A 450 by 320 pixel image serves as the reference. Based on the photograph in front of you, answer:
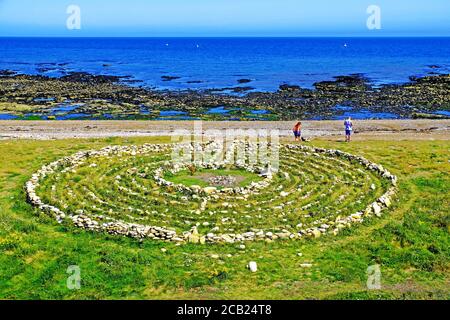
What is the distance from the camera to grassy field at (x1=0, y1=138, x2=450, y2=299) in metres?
15.3

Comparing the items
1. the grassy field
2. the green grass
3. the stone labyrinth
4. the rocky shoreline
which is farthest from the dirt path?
the grassy field

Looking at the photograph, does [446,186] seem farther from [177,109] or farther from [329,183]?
[177,109]

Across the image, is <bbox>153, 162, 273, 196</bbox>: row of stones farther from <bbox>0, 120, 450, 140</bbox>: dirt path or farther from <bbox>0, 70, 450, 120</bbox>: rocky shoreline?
<bbox>0, 70, 450, 120</bbox>: rocky shoreline

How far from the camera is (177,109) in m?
61.1

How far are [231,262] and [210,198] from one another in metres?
6.40

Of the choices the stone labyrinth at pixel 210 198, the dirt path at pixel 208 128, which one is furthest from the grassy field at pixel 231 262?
the dirt path at pixel 208 128

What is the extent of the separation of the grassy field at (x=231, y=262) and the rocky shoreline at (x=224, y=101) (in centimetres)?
3531

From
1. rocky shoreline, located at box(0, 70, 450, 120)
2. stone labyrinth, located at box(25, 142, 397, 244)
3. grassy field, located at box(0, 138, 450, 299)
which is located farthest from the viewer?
rocky shoreline, located at box(0, 70, 450, 120)

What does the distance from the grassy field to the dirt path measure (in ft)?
66.5

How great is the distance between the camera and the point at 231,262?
17203mm

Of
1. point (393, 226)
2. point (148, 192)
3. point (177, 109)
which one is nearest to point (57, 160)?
point (148, 192)

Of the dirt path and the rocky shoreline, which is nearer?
the dirt path

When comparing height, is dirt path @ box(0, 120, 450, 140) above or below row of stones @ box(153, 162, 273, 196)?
above

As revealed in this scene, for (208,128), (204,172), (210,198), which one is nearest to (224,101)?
(208,128)
